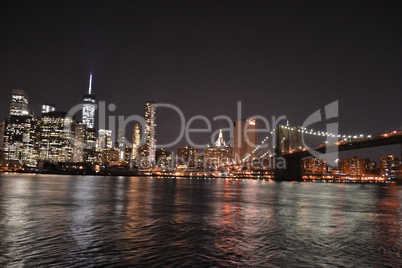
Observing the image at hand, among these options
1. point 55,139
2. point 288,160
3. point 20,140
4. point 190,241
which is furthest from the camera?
point 55,139

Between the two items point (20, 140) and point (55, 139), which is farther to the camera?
point (55, 139)

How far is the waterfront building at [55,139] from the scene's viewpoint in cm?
19038

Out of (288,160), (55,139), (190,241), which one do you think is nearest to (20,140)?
(55,139)

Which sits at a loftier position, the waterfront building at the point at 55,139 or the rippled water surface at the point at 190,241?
the waterfront building at the point at 55,139

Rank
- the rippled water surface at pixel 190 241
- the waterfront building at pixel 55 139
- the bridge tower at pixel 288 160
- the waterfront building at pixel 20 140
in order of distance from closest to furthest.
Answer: the rippled water surface at pixel 190 241 < the bridge tower at pixel 288 160 < the waterfront building at pixel 20 140 < the waterfront building at pixel 55 139

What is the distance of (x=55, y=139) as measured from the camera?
19425 cm

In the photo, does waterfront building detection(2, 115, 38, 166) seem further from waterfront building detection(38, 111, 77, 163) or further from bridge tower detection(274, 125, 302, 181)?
bridge tower detection(274, 125, 302, 181)

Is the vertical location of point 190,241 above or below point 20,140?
below

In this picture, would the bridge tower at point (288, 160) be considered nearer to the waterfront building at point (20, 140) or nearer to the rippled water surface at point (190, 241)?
the rippled water surface at point (190, 241)

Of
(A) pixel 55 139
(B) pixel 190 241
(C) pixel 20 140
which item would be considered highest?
(A) pixel 55 139

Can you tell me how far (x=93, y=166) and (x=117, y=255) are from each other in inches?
6867

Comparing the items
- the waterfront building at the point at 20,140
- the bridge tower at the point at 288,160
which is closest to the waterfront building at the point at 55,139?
the waterfront building at the point at 20,140

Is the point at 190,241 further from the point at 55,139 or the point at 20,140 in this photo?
the point at 55,139

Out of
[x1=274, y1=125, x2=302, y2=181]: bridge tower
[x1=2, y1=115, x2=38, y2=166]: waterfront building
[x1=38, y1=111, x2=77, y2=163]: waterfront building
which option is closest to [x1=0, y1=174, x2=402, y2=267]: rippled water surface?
[x1=274, y1=125, x2=302, y2=181]: bridge tower
